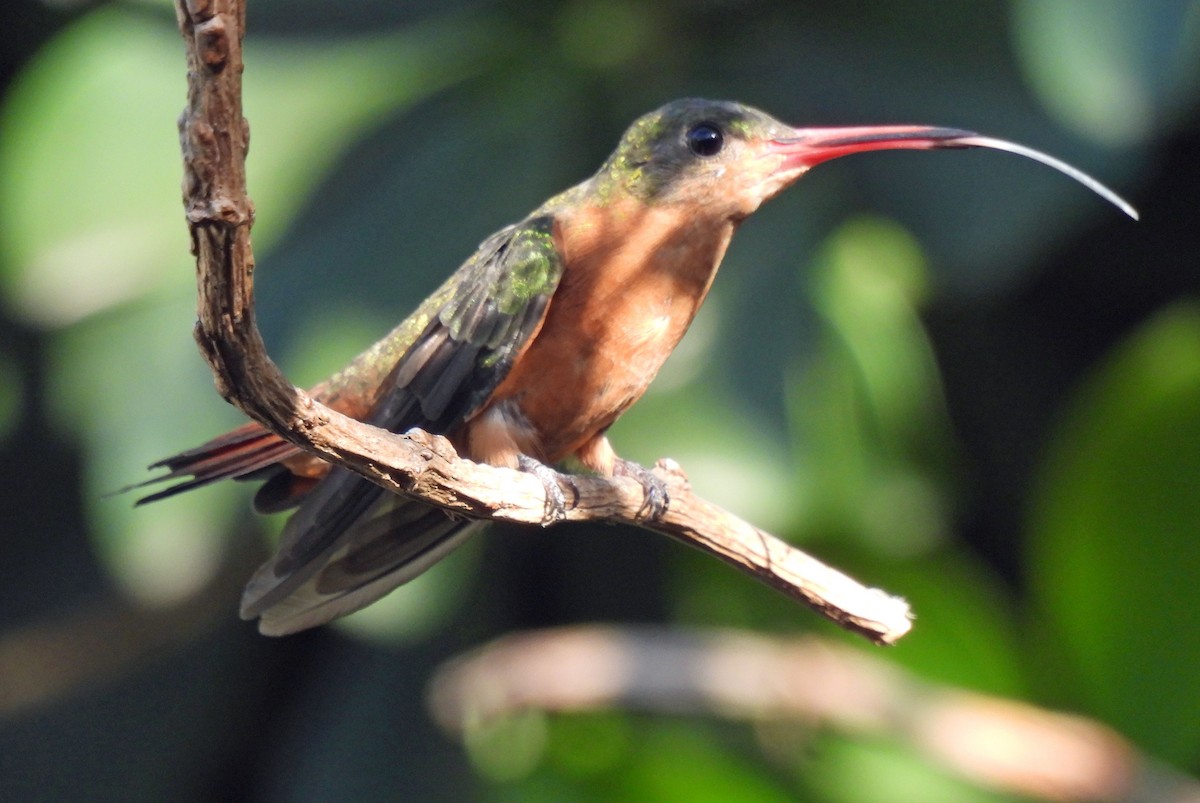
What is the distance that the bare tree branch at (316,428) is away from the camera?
1.31m

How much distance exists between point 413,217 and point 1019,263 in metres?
1.66

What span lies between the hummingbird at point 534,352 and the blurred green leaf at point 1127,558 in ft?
4.08

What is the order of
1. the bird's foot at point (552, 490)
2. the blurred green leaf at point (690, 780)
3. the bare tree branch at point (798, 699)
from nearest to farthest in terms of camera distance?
1. the bird's foot at point (552, 490)
2. the blurred green leaf at point (690, 780)
3. the bare tree branch at point (798, 699)

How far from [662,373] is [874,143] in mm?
981

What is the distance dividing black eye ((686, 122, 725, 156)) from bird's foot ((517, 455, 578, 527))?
2.47 feet

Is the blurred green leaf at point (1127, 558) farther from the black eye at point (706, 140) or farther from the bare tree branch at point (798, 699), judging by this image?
the black eye at point (706, 140)

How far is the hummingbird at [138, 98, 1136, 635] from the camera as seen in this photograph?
2475 millimetres

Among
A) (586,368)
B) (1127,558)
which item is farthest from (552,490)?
(1127,558)

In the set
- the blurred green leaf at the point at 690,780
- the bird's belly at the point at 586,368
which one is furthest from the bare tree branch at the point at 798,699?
the bird's belly at the point at 586,368

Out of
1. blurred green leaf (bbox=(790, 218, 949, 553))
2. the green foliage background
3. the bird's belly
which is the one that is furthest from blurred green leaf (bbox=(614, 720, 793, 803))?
the bird's belly

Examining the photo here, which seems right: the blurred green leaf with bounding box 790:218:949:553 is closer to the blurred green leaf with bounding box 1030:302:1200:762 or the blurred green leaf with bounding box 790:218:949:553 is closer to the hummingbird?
the blurred green leaf with bounding box 1030:302:1200:762

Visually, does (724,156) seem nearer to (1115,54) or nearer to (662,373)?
(662,373)

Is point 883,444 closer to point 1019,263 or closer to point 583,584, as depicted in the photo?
point 1019,263

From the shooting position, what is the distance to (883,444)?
3664mm
